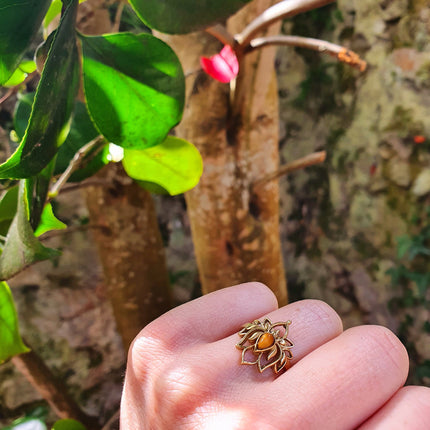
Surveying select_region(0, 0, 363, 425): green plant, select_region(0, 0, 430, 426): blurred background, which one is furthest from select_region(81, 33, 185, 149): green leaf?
select_region(0, 0, 430, 426): blurred background

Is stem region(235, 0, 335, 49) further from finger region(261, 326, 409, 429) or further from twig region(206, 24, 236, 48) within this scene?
finger region(261, 326, 409, 429)

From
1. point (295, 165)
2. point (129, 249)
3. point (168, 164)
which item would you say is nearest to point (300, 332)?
point (168, 164)

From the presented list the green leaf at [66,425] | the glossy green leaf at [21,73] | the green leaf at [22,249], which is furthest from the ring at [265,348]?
the green leaf at [66,425]

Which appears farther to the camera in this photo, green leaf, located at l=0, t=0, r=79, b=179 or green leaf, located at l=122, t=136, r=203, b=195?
green leaf, located at l=122, t=136, r=203, b=195

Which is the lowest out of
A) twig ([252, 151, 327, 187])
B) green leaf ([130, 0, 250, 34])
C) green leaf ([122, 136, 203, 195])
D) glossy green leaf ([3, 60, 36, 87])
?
twig ([252, 151, 327, 187])

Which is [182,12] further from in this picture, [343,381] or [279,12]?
[343,381]

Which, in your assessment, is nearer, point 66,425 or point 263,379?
point 263,379
